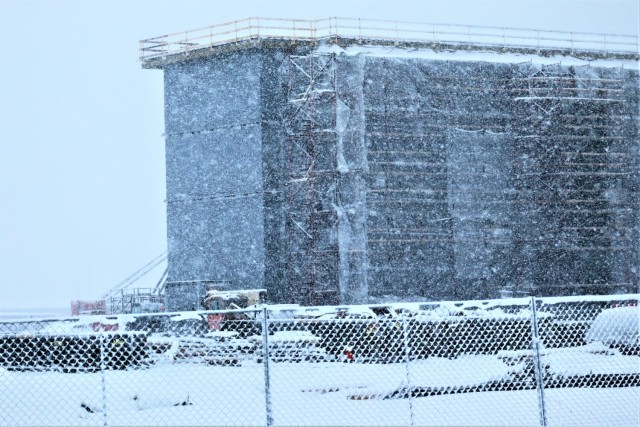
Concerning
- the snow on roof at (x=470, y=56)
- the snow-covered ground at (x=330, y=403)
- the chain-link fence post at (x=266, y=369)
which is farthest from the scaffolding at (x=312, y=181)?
the chain-link fence post at (x=266, y=369)

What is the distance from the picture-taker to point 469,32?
138 ft

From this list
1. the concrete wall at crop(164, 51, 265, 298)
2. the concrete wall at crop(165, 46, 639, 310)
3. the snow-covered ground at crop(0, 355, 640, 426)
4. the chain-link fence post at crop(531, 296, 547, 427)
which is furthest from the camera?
the concrete wall at crop(164, 51, 265, 298)

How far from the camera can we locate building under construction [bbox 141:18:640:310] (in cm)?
3869

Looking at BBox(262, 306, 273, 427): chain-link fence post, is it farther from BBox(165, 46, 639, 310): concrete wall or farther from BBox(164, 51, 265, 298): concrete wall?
BBox(164, 51, 265, 298): concrete wall

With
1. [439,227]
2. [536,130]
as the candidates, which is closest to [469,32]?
[536,130]

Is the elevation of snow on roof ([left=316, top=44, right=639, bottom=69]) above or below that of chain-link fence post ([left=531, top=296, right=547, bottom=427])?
above

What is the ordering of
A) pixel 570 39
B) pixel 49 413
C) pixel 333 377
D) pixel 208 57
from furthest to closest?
1. pixel 570 39
2. pixel 208 57
3. pixel 333 377
4. pixel 49 413

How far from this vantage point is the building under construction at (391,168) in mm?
38688

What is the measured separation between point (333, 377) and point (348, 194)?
18.8 meters

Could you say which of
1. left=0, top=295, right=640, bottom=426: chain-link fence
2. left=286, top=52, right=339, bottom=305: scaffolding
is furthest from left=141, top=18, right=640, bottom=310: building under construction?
left=0, top=295, right=640, bottom=426: chain-link fence

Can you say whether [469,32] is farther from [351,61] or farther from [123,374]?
[123,374]

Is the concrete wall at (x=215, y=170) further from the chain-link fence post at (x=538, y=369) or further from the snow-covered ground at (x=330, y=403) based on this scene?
the chain-link fence post at (x=538, y=369)

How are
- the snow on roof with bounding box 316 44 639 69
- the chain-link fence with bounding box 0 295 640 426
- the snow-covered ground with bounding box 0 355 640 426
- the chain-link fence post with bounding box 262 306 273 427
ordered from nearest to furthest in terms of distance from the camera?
the chain-link fence post with bounding box 262 306 273 427, the chain-link fence with bounding box 0 295 640 426, the snow-covered ground with bounding box 0 355 640 426, the snow on roof with bounding box 316 44 639 69

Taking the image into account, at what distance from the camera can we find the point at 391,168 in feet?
128
